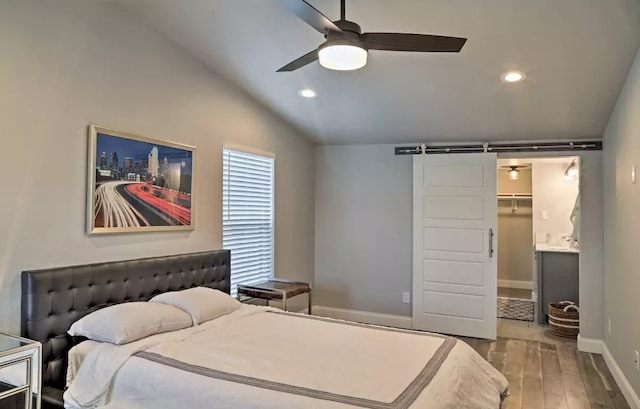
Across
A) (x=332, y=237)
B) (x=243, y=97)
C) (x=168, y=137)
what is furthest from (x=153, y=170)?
(x=332, y=237)

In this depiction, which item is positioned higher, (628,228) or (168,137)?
(168,137)

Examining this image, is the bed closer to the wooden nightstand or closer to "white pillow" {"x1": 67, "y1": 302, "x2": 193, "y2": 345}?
"white pillow" {"x1": 67, "y1": 302, "x2": 193, "y2": 345}

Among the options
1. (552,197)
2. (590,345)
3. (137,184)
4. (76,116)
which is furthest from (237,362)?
(552,197)

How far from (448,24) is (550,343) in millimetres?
3660

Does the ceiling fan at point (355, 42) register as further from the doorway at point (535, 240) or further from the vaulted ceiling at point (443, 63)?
the doorway at point (535, 240)

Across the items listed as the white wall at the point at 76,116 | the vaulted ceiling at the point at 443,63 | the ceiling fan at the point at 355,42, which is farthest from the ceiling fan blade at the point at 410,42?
the white wall at the point at 76,116

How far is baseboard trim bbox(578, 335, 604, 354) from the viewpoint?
4573 mm

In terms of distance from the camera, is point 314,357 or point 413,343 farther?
point 413,343

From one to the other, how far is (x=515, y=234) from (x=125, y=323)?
6970 millimetres

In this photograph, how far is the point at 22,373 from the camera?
2295 millimetres

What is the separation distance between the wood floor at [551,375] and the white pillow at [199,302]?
2221 millimetres

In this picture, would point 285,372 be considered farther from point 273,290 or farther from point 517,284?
point 517,284

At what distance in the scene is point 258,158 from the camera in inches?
188

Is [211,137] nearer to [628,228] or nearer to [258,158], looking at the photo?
[258,158]
